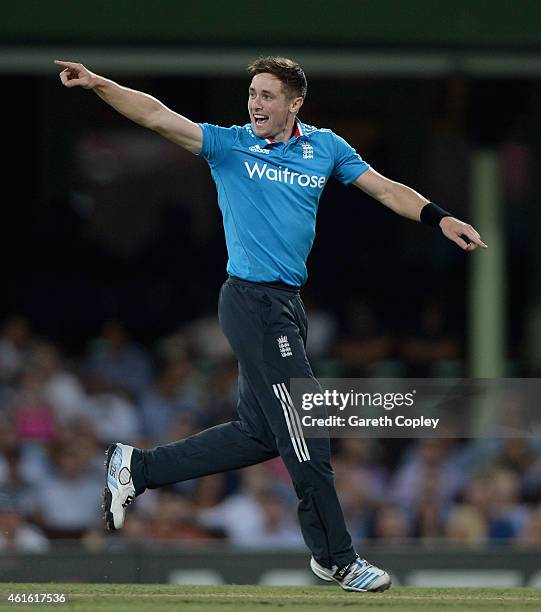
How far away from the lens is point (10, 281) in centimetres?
1310

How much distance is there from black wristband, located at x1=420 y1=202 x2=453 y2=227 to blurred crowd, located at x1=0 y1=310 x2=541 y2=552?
363 centimetres

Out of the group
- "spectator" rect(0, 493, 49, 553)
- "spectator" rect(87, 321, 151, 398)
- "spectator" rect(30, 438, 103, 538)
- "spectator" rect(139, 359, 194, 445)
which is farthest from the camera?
"spectator" rect(87, 321, 151, 398)

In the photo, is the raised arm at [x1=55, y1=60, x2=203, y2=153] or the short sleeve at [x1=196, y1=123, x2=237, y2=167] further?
the short sleeve at [x1=196, y1=123, x2=237, y2=167]

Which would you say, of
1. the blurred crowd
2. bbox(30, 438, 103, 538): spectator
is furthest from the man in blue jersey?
bbox(30, 438, 103, 538): spectator

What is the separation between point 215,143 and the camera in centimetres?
597

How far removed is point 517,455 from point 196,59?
3493 millimetres

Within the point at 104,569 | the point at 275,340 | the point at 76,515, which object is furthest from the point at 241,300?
the point at 76,515

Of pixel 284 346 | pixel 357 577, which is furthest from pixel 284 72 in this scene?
pixel 357 577

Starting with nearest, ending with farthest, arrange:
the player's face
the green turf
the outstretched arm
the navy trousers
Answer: the green turf
the navy trousers
the player's face
the outstretched arm

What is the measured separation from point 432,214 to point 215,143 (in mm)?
918

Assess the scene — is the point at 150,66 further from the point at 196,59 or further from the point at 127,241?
the point at 127,241

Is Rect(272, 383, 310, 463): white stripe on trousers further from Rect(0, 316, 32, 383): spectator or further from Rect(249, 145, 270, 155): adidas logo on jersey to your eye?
Rect(0, 316, 32, 383): spectator

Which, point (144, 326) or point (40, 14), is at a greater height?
point (40, 14)

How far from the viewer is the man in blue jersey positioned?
19.3ft
